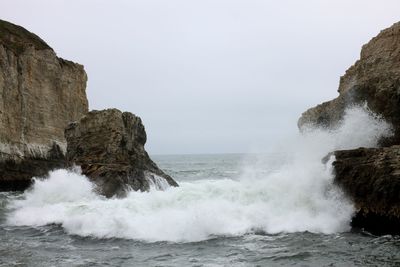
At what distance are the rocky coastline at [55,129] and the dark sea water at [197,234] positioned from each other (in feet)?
14.8

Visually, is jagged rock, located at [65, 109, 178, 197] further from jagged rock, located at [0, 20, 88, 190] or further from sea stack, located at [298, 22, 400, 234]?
jagged rock, located at [0, 20, 88, 190]

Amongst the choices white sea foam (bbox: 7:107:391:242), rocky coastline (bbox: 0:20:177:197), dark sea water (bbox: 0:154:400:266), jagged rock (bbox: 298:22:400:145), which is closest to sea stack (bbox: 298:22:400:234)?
jagged rock (bbox: 298:22:400:145)

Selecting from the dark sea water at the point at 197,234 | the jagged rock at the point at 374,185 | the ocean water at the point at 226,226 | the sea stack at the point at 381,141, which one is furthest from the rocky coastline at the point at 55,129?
the jagged rock at the point at 374,185

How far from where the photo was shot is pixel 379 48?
17406 millimetres

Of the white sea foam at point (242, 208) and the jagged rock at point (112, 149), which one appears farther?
the jagged rock at point (112, 149)

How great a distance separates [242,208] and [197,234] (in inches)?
94.4

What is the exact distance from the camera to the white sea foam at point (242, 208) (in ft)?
42.6

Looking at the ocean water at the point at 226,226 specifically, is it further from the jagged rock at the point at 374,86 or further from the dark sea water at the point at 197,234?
the jagged rock at the point at 374,86

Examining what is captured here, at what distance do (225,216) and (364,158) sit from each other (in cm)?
421

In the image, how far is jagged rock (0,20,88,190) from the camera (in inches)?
1199

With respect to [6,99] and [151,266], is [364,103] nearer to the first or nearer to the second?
[151,266]

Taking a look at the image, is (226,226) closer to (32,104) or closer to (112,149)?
(112,149)

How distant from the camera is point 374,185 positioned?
12266 mm

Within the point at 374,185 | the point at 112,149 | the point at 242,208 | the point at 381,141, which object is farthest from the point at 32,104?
the point at 374,185
